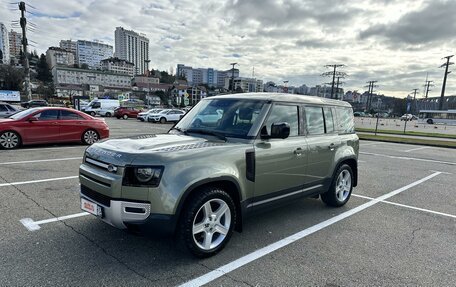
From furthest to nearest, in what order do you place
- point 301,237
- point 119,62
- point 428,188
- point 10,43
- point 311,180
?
point 119,62, point 10,43, point 428,188, point 311,180, point 301,237

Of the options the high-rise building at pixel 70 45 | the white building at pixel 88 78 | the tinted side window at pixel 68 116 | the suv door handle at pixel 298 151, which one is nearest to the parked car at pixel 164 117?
the tinted side window at pixel 68 116

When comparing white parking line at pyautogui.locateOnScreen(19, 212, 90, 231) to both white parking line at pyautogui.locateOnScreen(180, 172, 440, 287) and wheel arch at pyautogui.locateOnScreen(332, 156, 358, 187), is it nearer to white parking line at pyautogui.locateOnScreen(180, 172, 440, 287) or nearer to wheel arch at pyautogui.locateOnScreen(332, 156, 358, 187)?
white parking line at pyautogui.locateOnScreen(180, 172, 440, 287)

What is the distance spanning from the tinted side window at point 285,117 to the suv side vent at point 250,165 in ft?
1.52

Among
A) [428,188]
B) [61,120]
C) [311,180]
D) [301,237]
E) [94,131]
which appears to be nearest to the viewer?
[301,237]

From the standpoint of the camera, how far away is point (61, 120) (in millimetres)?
10844

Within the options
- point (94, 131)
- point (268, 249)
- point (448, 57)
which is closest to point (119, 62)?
point (448, 57)

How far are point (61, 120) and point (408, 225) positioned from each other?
11.2 metres

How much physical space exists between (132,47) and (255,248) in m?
186

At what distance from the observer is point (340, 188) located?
215 inches

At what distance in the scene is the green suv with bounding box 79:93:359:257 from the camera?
297cm

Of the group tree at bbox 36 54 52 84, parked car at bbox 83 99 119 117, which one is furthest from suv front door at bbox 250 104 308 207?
tree at bbox 36 54 52 84

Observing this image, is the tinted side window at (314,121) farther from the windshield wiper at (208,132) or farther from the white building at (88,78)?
the white building at (88,78)

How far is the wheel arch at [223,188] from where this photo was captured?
304cm

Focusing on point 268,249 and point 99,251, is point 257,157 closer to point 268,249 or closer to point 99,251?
point 268,249
